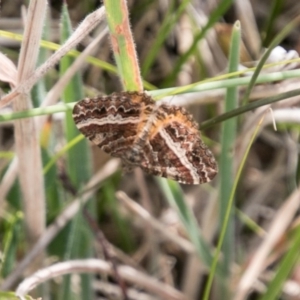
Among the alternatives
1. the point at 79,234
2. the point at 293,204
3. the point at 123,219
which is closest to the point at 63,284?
the point at 79,234

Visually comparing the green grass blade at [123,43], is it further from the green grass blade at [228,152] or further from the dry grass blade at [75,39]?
the green grass blade at [228,152]

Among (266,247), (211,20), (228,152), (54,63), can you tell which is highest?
(211,20)

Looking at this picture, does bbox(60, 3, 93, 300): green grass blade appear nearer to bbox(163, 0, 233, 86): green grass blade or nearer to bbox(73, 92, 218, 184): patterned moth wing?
bbox(73, 92, 218, 184): patterned moth wing

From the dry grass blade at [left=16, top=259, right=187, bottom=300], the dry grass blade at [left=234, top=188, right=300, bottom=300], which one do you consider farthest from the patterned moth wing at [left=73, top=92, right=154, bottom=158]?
the dry grass blade at [left=234, top=188, right=300, bottom=300]

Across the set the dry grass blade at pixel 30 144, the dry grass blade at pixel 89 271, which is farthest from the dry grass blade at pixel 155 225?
the dry grass blade at pixel 30 144

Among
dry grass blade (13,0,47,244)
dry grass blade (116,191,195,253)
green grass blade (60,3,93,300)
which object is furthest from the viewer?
dry grass blade (116,191,195,253)

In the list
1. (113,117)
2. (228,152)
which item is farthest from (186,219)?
(113,117)

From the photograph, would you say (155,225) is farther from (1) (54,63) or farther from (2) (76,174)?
(1) (54,63)

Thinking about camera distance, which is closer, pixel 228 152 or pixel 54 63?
pixel 54 63
